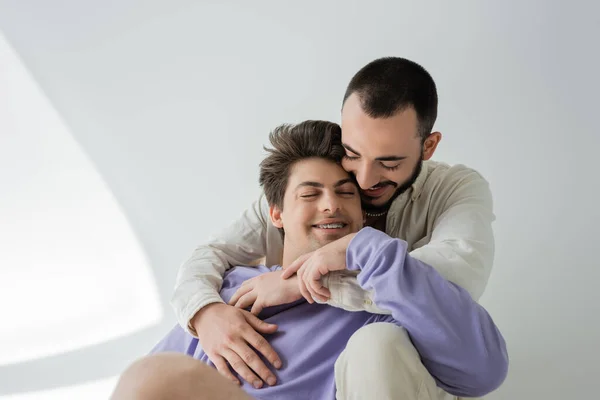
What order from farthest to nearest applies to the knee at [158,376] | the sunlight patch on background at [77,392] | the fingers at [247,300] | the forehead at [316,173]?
the sunlight patch on background at [77,392] < the forehead at [316,173] < the fingers at [247,300] < the knee at [158,376]

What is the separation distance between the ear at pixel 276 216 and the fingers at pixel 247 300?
303 mm

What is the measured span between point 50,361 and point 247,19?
160cm

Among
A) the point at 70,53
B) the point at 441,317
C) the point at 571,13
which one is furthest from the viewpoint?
the point at 70,53

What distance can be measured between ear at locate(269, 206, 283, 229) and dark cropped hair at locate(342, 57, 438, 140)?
0.38 m

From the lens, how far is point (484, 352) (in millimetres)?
1508

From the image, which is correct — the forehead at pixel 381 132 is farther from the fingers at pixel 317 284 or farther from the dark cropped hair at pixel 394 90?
the fingers at pixel 317 284

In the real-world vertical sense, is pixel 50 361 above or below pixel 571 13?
below

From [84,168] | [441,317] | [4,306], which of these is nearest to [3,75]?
[84,168]

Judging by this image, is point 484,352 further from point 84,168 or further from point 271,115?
point 84,168

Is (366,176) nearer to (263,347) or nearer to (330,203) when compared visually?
(330,203)

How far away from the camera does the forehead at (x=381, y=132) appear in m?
1.87

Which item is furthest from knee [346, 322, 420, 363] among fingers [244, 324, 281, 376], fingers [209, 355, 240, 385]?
fingers [209, 355, 240, 385]

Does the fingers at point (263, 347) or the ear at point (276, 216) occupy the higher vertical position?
the ear at point (276, 216)

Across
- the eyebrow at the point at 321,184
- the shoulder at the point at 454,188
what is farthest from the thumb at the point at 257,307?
the shoulder at the point at 454,188
